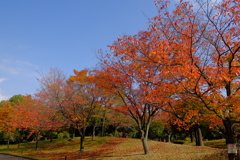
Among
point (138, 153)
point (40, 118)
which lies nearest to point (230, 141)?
point (138, 153)

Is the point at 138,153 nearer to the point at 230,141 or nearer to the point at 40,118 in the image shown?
the point at 230,141

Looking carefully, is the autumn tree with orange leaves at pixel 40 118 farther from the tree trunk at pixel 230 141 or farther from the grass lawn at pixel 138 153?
the tree trunk at pixel 230 141

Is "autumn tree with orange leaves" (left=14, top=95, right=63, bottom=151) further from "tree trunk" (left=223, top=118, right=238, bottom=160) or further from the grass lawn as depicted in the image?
"tree trunk" (left=223, top=118, right=238, bottom=160)

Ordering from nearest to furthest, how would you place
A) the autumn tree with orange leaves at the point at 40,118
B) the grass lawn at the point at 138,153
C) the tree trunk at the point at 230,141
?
1. the tree trunk at the point at 230,141
2. the grass lawn at the point at 138,153
3. the autumn tree with orange leaves at the point at 40,118

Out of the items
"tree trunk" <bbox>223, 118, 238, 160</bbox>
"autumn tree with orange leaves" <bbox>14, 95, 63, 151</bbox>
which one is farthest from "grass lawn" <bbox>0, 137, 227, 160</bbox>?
"tree trunk" <bbox>223, 118, 238, 160</bbox>

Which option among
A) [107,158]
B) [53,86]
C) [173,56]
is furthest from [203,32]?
[53,86]

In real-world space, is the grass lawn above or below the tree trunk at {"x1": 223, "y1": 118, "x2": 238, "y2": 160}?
below

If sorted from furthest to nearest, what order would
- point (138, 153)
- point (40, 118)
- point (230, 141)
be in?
point (40, 118), point (138, 153), point (230, 141)

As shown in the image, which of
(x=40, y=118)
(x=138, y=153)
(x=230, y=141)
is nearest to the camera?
(x=230, y=141)

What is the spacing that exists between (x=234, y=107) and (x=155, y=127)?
29.0 metres

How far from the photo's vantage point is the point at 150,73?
1159cm

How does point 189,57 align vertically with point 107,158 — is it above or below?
above

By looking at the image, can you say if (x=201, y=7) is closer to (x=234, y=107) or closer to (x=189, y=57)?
(x=189, y=57)

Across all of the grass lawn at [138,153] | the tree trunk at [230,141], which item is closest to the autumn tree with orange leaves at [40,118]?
the grass lawn at [138,153]
